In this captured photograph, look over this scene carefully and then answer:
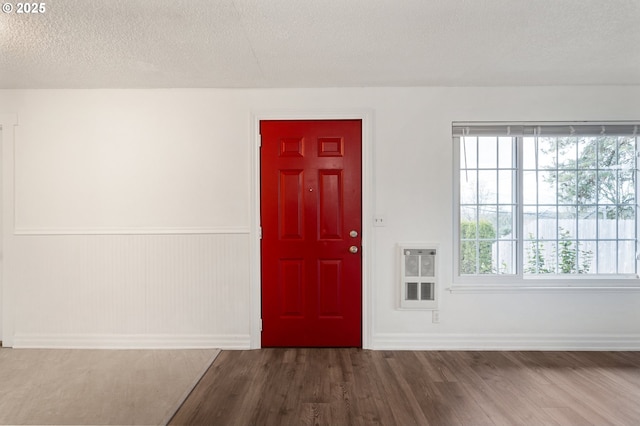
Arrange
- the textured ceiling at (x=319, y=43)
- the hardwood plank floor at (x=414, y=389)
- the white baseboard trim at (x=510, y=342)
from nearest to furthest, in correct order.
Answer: the textured ceiling at (x=319, y=43), the hardwood plank floor at (x=414, y=389), the white baseboard trim at (x=510, y=342)

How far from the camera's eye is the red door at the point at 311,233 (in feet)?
10.5

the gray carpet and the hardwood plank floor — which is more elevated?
the gray carpet

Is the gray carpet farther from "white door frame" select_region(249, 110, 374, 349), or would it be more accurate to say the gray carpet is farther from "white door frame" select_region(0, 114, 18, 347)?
"white door frame" select_region(249, 110, 374, 349)

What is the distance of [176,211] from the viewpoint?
3.21m

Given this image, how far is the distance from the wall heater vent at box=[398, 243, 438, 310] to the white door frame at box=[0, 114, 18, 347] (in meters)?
3.51

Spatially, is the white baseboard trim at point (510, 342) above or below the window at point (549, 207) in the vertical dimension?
below

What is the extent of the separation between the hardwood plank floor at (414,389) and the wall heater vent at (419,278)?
0.43 metres

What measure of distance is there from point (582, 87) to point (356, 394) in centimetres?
322

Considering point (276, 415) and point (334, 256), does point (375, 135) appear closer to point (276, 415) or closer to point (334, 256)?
point (334, 256)

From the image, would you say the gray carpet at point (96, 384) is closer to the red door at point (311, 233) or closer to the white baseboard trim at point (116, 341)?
the white baseboard trim at point (116, 341)

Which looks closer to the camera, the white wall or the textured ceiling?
the textured ceiling

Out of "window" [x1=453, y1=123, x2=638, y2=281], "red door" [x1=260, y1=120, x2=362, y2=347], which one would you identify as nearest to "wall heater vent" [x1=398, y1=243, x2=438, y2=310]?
"window" [x1=453, y1=123, x2=638, y2=281]

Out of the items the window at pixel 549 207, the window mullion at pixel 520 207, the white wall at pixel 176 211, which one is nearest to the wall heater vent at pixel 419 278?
the white wall at pixel 176 211

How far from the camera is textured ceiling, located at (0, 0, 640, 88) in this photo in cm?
195
